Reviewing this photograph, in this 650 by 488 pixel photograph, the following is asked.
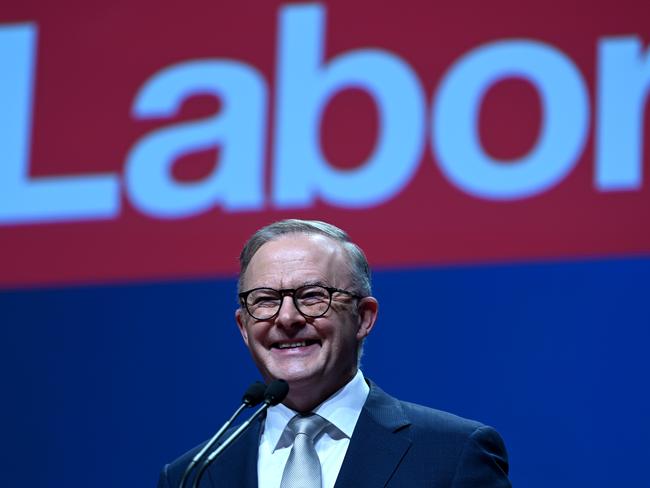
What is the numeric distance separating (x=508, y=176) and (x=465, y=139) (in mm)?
186

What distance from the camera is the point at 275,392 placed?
206cm

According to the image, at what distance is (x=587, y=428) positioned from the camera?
310cm

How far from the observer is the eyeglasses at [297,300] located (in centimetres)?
224

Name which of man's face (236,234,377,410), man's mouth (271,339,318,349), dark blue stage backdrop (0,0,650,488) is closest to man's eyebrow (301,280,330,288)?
man's face (236,234,377,410)

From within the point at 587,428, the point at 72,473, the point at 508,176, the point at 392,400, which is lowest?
the point at 72,473

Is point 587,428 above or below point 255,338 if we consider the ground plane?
below

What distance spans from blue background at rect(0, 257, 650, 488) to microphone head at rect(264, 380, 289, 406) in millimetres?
1253

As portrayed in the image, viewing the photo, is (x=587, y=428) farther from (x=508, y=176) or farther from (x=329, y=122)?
(x=329, y=122)

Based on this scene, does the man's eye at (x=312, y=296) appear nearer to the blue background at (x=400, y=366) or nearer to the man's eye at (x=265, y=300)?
the man's eye at (x=265, y=300)

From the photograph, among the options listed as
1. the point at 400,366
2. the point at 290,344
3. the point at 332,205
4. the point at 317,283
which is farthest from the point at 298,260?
the point at 332,205

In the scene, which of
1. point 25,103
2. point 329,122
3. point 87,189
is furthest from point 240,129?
point 25,103

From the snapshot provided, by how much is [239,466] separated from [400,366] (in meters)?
1.14

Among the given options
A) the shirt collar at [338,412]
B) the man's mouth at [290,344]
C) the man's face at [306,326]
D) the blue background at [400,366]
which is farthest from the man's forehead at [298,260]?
the blue background at [400,366]

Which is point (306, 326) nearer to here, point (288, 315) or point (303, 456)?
point (288, 315)
